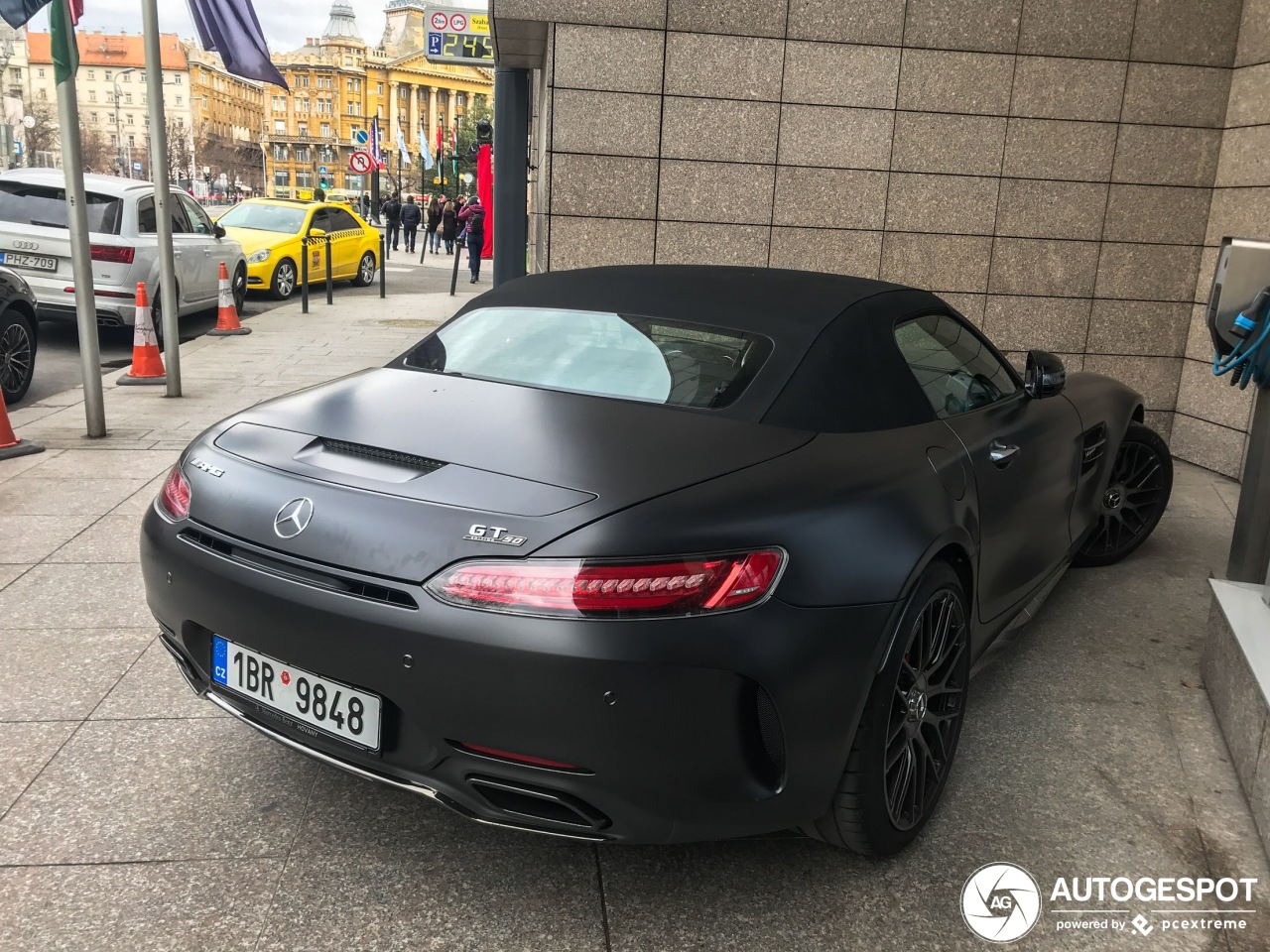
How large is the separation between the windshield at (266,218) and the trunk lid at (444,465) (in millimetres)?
16306

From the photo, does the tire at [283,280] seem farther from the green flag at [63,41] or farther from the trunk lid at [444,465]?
the trunk lid at [444,465]

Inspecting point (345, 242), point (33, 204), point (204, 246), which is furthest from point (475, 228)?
point (33, 204)

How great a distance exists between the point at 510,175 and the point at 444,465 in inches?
372

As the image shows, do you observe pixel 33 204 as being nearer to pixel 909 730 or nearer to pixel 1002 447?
pixel 1002 447

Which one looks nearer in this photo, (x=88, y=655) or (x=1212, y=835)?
(x=1212, y=835)

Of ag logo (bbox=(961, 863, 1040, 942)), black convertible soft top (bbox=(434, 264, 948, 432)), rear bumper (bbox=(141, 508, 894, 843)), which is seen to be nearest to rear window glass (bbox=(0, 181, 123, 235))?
black convertible soft top (bbox=(434, 264, 948, 432))

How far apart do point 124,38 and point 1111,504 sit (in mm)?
132600

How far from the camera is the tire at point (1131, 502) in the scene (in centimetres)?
519

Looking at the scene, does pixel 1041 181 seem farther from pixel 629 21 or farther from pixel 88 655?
pixel 88 655

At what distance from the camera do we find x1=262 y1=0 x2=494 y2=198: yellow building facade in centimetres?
11869

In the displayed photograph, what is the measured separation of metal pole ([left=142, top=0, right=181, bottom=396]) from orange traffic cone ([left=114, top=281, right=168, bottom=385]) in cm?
74

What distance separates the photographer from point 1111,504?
17.2ft

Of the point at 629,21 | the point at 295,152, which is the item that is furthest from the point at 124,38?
the point at 629,21

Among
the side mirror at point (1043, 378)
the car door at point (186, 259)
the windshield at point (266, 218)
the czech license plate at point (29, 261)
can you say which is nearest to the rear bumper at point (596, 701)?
the side mirror at point (1043, 378)
